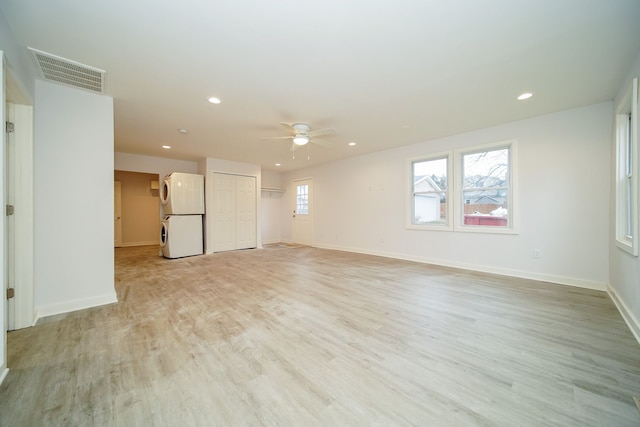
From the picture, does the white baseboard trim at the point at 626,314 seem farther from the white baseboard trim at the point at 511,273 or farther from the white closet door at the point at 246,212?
the white closet door at the point at 246,212

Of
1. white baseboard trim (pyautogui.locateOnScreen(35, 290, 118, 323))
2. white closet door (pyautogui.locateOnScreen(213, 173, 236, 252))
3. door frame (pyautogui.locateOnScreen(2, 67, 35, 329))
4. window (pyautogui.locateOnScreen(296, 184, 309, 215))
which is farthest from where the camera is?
window (pyautogui.locateOnScreen(296, 184, 309, 215))

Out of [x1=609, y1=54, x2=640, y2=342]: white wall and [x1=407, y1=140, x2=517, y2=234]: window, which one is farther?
[x1=407, y1=140, x2=517, y2=234]: window

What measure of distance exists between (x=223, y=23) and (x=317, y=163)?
5.32 meters

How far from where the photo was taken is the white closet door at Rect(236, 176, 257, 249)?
6.71 m

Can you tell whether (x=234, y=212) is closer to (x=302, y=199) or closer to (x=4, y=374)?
(x=302, y=199)

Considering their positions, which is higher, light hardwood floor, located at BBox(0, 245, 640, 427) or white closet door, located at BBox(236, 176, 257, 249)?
white closet door, located at BBox(236, 176, 257, 249)

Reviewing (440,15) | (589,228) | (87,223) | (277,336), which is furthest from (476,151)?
(87,223)

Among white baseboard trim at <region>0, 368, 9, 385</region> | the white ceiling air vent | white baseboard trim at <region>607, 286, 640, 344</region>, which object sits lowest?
white baseboard trim at <region>0, 368, 9, 385</region>

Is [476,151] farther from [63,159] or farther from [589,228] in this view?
[63,159]

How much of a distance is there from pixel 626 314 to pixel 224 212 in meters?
6.99

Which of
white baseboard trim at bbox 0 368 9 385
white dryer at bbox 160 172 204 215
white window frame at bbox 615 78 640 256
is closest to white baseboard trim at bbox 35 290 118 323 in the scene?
white baseboard trim at bbox 0 368 9 385

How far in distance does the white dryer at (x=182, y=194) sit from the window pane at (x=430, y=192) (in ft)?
16.9

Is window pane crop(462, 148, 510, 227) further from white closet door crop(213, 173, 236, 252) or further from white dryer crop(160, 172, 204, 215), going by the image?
white dryer crop(160, 172, 204, 215)

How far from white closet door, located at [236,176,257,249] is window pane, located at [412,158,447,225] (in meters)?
4.40
